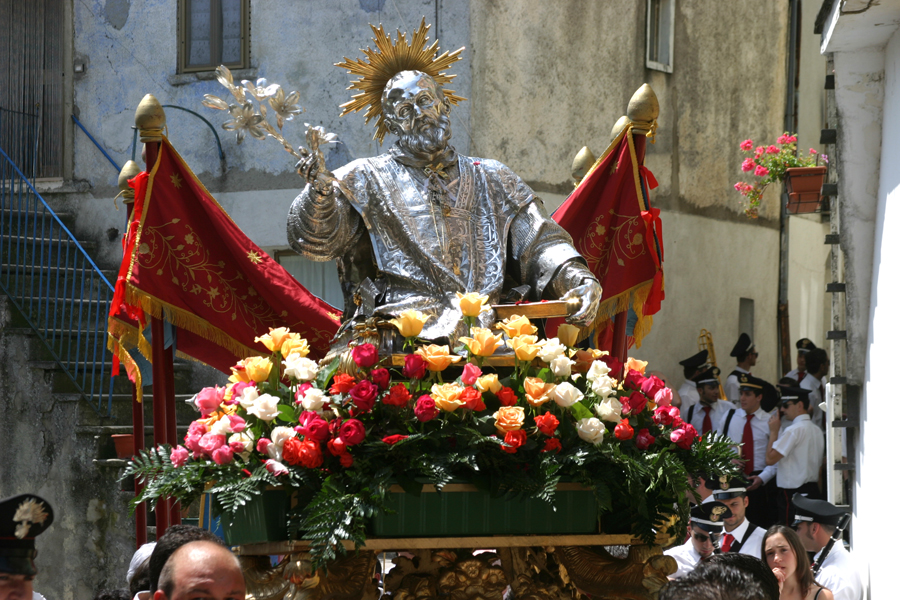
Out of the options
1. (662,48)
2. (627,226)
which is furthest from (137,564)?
(662,48)

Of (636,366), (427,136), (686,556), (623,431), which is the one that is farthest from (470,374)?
(686,556)

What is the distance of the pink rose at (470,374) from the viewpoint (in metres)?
3.83

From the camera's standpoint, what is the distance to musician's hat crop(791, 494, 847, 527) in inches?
247

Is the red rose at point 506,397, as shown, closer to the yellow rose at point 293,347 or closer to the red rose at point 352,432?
the red rose at point 352,432

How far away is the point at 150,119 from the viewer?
5.81 metres

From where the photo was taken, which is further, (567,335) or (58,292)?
(58,292)

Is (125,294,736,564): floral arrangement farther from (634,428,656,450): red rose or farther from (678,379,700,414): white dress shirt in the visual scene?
(678,379,700,414): white dress shirt

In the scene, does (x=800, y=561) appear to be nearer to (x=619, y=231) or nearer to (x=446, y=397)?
(x=619, y=231)

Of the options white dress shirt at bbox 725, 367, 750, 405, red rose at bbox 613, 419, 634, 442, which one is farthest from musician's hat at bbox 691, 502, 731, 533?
white dress shirt at bbox 725, 367, 750, 405

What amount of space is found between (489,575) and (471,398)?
27.8 inches

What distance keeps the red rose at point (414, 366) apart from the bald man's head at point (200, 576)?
1102 mm

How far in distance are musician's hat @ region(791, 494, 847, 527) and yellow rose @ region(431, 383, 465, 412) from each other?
325cm

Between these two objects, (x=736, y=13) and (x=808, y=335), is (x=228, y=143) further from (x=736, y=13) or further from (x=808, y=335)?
(x=808, y=335)

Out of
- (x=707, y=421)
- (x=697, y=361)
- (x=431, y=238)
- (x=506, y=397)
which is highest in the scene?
(x=431, y=238)
